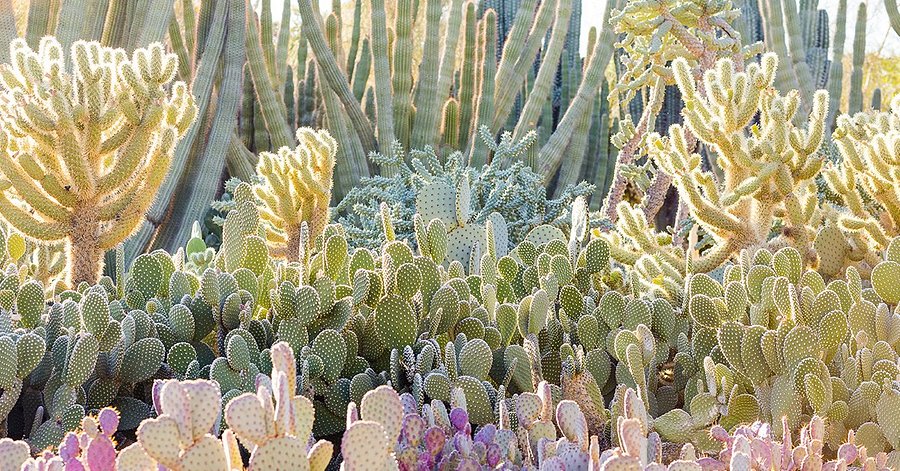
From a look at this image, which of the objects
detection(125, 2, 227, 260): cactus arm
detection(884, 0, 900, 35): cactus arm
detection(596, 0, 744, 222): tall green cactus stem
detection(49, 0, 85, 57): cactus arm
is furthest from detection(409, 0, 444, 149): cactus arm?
detection(884, 0, 900, 35): cactus arm

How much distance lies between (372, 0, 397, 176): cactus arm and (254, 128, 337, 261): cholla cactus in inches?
138

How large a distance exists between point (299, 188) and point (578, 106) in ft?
14.5

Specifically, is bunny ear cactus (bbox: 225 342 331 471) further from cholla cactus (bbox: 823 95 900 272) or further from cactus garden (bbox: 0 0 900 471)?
cholla cactus (bbox: 823 95 900 272)

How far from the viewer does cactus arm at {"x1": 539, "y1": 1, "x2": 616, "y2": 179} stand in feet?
23.0

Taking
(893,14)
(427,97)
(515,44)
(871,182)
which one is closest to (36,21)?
(427,97)

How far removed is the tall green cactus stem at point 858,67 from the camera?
7.96 m

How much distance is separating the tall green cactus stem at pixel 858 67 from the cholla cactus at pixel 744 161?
5.33m

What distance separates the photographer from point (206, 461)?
112cm

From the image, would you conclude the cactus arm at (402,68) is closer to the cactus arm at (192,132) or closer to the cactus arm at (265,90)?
the cactus arm at (265,90)

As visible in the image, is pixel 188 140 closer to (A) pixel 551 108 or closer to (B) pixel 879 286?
(A) pixel 551 108

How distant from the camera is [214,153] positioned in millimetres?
6281

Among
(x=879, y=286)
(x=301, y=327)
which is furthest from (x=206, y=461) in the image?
(x=879, y=286)

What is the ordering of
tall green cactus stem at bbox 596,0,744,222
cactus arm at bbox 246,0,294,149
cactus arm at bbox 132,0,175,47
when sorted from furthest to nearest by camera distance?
1. cactus arm at bbox 246,0,294,149
2. cactus arm at bbox 132,0,175,47
3. tall green cactus stem at bbox 596,0,744,222

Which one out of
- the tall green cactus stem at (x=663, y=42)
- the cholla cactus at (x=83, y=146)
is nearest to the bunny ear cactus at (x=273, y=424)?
the cholla cactus at (x=83, y=146)
